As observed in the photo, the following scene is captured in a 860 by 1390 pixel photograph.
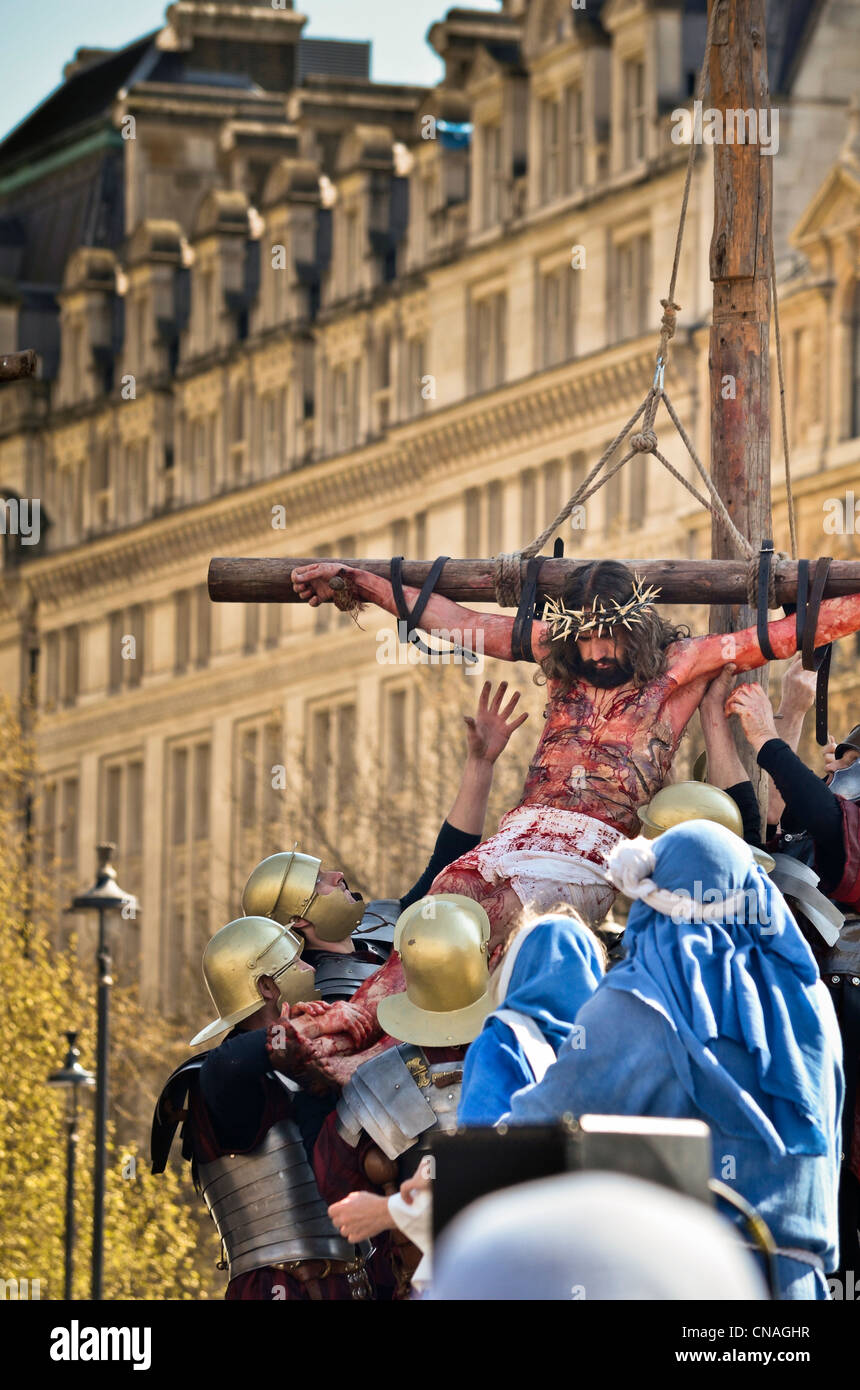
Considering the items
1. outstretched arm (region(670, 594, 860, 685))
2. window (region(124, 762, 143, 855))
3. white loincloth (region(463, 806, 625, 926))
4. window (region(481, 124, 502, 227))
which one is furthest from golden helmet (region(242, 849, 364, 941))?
window (region(124, 762, 143, 855))

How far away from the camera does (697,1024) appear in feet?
33.7

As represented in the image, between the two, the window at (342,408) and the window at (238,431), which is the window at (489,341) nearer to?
the window at (342,408)

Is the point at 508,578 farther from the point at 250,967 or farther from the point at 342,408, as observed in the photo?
the point at 342,408

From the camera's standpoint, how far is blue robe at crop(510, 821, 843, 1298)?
1016 centimetres

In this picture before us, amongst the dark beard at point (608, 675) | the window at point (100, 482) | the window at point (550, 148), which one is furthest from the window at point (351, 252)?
the dark beard at point (608, 675)

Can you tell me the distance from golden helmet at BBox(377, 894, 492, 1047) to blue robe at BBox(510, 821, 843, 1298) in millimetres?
1722

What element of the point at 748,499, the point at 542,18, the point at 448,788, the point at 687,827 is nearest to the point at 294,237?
the point at 542,18

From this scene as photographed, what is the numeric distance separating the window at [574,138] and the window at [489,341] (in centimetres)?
271

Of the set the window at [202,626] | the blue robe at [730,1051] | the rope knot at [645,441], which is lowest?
the blue robe at [730,1051]

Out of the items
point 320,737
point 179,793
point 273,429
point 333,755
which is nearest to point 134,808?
point 179,793

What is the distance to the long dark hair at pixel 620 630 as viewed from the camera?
531 inches

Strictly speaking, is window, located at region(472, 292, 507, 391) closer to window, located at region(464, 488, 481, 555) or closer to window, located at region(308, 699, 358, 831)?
window, located at region(464, 488, 481, 555)

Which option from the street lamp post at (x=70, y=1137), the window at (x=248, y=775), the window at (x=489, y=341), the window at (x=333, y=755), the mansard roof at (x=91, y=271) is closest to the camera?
the street lamp post at (x=70, y=1137)
